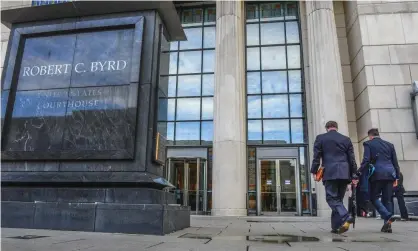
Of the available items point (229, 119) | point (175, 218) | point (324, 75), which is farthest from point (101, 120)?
point (324, 75)

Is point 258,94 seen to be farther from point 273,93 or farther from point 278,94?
point 278,94

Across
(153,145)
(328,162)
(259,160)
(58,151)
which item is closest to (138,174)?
(153,145)

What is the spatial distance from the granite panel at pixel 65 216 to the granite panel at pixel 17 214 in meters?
0.11

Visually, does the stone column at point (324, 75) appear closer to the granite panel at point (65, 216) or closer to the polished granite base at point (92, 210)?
the polished granite base at point (92, 210)

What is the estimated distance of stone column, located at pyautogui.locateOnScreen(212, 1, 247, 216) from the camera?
1374cm

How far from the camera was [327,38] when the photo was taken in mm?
15055

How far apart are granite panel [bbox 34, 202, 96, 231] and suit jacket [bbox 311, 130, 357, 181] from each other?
367 cm

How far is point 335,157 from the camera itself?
520 cm

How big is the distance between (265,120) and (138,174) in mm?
12514

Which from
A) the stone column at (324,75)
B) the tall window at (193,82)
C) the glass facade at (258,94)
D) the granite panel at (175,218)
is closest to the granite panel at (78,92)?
the granite panel at (175,218)

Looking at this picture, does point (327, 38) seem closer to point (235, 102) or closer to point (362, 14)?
point (362, 14)

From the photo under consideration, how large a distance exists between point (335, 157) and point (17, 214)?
5293 millimetres

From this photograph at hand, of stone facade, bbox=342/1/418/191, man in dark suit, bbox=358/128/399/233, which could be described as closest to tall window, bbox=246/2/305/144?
stone facade, bbox=342/1/418/191

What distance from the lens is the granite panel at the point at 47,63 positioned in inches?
240
